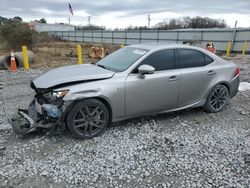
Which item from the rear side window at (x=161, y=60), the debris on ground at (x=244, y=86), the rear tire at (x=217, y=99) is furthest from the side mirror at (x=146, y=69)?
the debris on ground at (x=244, y=86)

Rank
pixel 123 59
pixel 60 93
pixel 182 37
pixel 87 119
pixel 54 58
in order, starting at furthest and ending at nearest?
1. pixel 182 37
2. pixel 54 58
3. pixel 123 59
4. pixel 87 119
5. pixel 60 93

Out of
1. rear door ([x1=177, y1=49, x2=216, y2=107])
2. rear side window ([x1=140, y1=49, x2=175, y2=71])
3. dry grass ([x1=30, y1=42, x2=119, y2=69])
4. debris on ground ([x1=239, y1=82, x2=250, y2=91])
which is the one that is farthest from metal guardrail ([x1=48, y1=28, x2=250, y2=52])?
rear side window ([x1=140, y1=49, x2=175, y2=71])

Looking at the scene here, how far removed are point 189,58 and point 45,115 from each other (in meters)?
3.01

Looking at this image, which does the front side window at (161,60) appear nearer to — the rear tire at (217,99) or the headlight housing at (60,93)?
the rear tire at (217,99)

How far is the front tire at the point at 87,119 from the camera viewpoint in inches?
145

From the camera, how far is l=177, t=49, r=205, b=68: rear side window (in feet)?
15.2

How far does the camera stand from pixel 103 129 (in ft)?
13.1

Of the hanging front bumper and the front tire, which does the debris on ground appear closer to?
the front tire

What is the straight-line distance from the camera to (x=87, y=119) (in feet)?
12.5

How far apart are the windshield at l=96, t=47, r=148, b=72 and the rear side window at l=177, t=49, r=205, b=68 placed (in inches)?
30.2

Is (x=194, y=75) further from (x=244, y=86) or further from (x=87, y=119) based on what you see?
(x=244, y=86)

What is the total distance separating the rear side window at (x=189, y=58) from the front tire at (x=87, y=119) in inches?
73.9

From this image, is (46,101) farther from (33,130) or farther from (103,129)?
(103,129)

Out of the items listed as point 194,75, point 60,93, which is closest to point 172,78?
point 194,75
